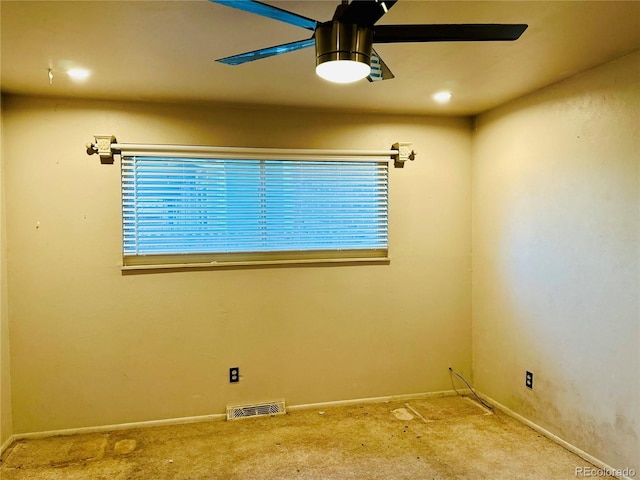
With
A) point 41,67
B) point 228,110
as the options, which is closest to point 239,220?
point 228,110

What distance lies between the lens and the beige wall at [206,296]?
294 centimetres

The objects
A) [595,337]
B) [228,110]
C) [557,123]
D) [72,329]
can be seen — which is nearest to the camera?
[595,337]

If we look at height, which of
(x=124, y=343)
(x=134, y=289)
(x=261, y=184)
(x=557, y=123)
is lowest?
(x=124, y=343)

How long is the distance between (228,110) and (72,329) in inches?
75.5

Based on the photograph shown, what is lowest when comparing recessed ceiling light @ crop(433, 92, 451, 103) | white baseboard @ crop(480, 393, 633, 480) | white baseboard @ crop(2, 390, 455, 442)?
white baseboard @ crop(2, 390, 455, 442)

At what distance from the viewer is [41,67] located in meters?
2.38

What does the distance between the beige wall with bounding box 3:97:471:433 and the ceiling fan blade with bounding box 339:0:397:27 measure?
1.97 m

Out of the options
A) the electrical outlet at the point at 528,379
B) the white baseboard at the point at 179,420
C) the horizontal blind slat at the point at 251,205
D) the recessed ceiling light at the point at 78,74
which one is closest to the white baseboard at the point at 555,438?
the electrical outlet at the point at 528,379

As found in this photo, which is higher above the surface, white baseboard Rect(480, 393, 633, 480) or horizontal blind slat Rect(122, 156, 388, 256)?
horizontal blind slat Rect(122, 156, 388, 256)

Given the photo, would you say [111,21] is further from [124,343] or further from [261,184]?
[124,343]

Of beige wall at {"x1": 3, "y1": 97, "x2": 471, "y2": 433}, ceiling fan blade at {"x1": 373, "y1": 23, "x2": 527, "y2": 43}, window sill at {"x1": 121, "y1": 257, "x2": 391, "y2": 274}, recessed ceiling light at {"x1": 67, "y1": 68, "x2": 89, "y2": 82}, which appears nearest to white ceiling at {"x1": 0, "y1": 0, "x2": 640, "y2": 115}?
recessed ceiling light at {"x1": 67, "y1": 68, "x2": 89, "y2": 82}

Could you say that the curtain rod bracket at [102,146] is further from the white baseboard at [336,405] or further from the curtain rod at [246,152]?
the white baseboard at [336,405]

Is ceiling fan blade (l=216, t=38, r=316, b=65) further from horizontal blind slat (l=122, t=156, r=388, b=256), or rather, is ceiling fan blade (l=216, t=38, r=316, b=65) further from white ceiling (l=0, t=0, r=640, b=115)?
horizontal blind slat (l=122, t=156, r=388, b=256)

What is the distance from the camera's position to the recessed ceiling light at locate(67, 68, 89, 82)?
96.2 inches
